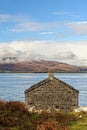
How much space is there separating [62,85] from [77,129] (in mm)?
25795

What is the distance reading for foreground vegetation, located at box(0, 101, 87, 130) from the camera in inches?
649

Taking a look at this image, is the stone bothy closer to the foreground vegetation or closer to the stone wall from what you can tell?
the stone wall

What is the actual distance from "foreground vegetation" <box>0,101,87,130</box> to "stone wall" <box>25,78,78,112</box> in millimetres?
21012

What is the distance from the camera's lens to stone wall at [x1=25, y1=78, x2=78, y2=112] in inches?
1626

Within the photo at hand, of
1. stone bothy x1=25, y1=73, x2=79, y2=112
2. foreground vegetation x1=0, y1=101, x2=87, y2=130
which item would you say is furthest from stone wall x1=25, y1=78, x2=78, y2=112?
foreground vegetation x1=0, y1=101, x2=87, y2=130

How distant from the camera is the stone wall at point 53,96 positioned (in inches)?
1626

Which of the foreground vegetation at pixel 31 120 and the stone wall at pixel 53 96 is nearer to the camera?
the foreground vegetation at pixel 31 120

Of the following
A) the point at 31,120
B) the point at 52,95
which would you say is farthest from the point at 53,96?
the point at 31,120

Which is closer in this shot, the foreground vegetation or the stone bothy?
the foreground vegetation

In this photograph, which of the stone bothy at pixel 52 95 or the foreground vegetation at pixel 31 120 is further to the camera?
the stone bothy at pixel 52 95

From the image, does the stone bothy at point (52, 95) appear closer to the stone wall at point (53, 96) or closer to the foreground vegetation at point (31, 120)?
the stone wall at point (53, 96)

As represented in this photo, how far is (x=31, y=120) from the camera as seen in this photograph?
18250 millimetres

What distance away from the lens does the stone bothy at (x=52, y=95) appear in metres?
41.3

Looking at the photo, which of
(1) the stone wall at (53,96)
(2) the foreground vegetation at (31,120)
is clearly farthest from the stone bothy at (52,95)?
(2) the foreground vegetation at (31,120)
